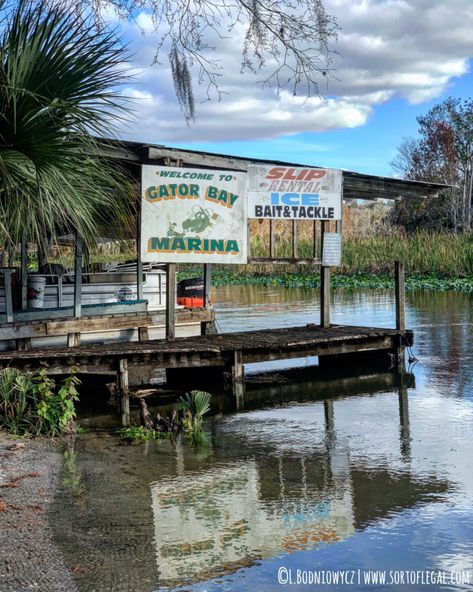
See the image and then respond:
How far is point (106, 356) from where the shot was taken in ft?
41.2

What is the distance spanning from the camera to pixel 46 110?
8336mm

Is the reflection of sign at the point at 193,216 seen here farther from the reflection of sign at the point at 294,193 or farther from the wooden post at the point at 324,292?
the wooden post at the point at 324,292

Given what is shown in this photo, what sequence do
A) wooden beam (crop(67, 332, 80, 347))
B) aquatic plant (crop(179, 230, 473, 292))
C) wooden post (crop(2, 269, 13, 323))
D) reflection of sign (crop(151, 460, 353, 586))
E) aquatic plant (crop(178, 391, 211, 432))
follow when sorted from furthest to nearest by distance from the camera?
aquatic plant (crop(179, 230, 473, 292))
wooden beam (crop(67, 332, 80, 347))
wooden post (crop(2, 269, 13, 323))
aquatic plant (crop(178, 391, 211, 432))
reflection of sign (crop(151, 460, 353, 586))

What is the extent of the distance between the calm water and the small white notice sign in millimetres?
3442

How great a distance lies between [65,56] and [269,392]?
6.88 m

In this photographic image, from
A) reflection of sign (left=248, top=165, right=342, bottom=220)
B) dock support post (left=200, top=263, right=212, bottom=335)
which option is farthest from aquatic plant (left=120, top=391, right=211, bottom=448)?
dock support post (left=200, top=263, right=212, bottom=335)

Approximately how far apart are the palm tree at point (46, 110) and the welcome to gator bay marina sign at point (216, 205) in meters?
4.79

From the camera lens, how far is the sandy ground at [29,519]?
5.59 m

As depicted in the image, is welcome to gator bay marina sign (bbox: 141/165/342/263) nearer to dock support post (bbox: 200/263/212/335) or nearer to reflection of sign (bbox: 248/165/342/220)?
reflection of sign (bbox: 248/165/342/220)

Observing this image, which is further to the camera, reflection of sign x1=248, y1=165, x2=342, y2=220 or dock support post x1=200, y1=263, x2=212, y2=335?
dock support post x1=200, y1=263, x2=212, y2=335

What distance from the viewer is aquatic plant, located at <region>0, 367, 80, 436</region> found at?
32.6ft

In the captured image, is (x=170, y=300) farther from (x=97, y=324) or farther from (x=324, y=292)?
(x=324, y=292)

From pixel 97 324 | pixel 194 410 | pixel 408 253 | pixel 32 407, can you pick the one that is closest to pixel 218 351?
pixel 97 324

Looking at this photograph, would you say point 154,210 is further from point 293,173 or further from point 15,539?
point 15,539
